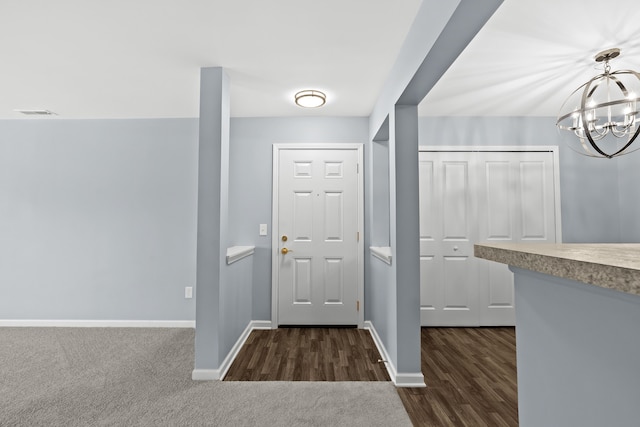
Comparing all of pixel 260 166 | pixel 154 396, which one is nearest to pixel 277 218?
pixel 260 166

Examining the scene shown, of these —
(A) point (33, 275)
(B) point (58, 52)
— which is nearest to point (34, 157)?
(A) point (33, 275)

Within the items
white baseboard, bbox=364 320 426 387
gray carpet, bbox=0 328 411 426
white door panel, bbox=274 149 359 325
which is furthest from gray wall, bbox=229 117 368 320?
white baseboard, bbox=364 320 426 387

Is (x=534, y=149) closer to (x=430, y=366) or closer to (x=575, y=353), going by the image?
(x=430, y=366)

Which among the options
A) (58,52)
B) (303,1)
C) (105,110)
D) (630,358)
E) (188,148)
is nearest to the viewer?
(630,358)

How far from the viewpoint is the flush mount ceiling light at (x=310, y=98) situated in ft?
10.2

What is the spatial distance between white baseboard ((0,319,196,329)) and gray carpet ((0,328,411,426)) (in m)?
0.68

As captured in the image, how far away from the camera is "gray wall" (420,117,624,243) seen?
3.66 metres

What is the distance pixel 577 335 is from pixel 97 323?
4.42 meters

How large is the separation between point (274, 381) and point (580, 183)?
12.4 ft

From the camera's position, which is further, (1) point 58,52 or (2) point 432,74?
(1) point 58,52

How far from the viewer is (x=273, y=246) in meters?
3.77

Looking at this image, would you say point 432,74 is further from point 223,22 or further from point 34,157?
point 34,157

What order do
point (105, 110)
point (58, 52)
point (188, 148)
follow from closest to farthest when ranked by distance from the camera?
point (58, 52), point (105, 110), point (188, 148)

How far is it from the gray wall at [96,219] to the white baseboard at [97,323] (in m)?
0.05
